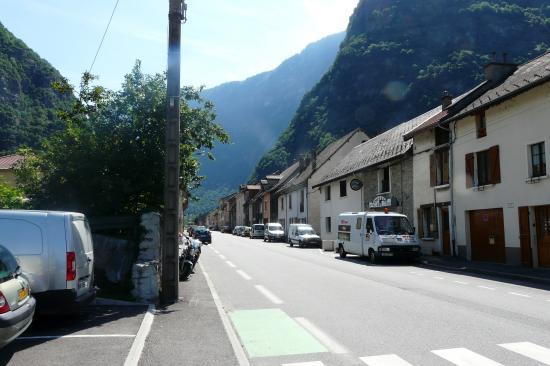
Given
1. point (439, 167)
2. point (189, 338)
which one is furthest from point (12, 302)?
point (439, 167)

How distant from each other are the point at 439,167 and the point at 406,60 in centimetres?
6959

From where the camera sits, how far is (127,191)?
11750 millimetres

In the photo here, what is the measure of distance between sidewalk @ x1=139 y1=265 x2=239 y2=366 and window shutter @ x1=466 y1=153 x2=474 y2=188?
1429 centimetres

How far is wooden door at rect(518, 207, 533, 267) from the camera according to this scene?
55.3 feet

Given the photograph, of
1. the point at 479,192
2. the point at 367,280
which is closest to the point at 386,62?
the point at 479,192

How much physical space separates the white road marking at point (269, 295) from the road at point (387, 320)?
2cm

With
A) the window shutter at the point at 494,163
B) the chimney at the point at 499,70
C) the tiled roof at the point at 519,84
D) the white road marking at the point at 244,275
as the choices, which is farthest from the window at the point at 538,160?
the white road marking at the point at 244,275

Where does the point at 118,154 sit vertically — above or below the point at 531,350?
above

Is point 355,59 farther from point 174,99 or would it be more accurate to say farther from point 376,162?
point 174,99

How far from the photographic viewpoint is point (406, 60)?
87125 mm

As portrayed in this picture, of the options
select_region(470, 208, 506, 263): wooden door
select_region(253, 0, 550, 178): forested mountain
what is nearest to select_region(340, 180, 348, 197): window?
select_region(470, 208, 506, 263): wooden door

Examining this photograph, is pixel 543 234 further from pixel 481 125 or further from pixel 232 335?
pixel 232 335

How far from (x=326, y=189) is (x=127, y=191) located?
29.6 metres

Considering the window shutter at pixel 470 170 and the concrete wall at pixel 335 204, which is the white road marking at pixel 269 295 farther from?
the concrete wall at pixel 335 204
